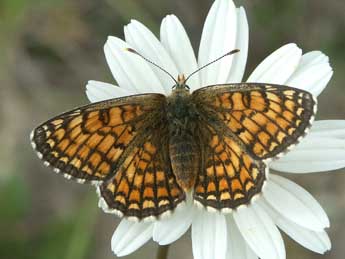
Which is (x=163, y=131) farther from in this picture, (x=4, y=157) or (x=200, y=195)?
(x=4, y=157)

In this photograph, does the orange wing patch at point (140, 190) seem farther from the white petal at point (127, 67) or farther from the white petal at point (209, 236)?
the white petal at point (127, 67)

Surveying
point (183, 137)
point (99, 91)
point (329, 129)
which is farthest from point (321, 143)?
point (99, 91)

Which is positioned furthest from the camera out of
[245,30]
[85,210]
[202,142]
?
[85,210]

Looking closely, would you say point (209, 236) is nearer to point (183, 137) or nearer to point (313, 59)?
point (183, 137)

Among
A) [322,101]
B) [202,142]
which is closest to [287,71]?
[202,142]

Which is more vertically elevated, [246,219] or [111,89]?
[111,89]

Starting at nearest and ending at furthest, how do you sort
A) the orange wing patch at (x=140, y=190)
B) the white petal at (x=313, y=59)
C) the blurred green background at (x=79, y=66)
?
the orange wing patch at (x=140, y=190)
the white petal at (x=313, y=59)
the blurred green background at (x=79, y=66)

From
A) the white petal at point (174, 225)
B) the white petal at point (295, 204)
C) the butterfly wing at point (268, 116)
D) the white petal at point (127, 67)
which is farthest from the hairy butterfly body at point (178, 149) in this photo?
the white petal at point (295, 204)
